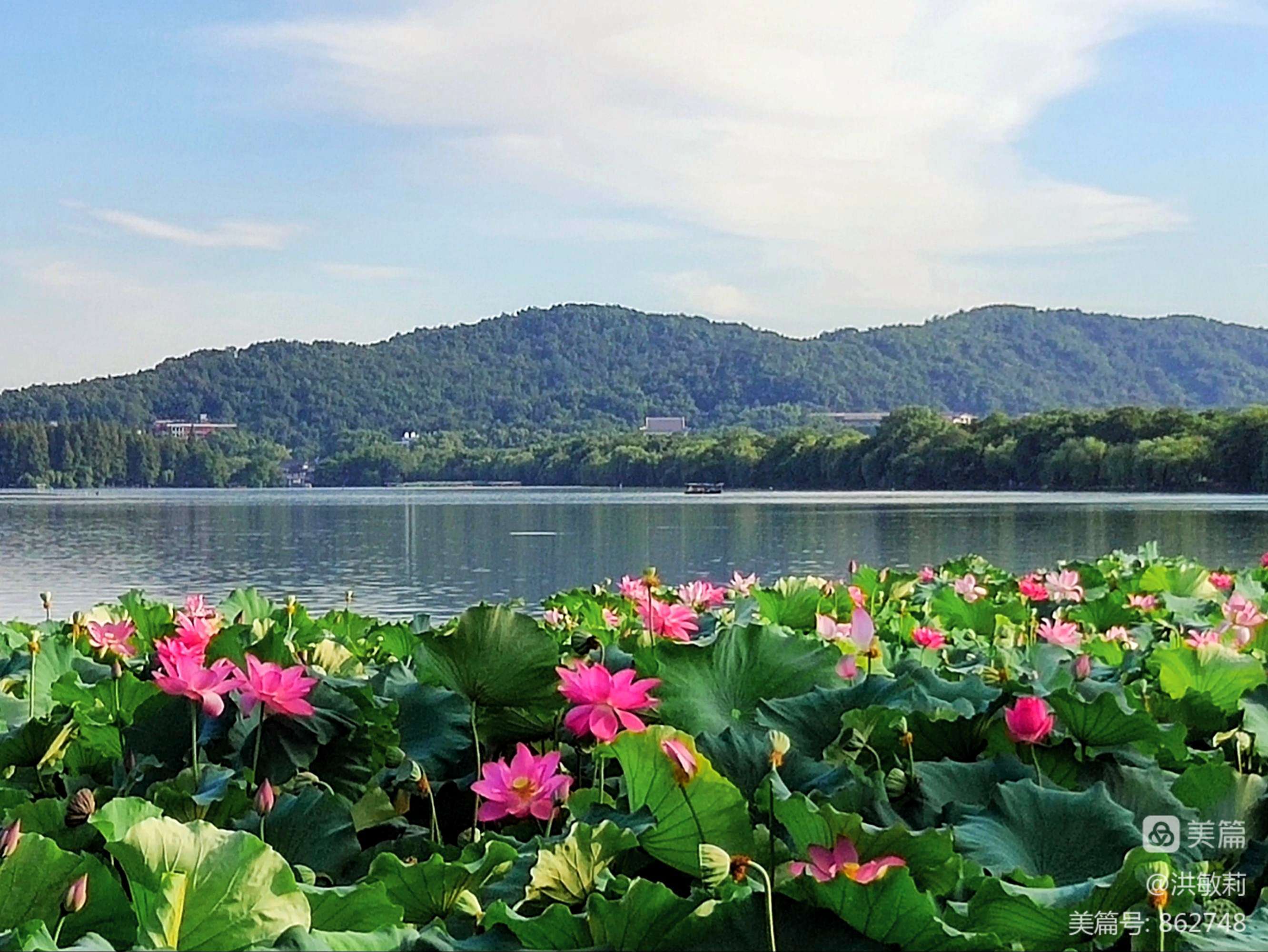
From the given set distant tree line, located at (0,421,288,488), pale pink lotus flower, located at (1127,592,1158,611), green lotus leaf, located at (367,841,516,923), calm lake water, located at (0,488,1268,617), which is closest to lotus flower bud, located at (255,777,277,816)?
green lotus leaf, located at (367,841,516,923)

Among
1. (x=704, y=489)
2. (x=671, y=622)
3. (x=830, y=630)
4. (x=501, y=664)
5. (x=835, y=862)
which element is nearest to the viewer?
(x=835, y=862)

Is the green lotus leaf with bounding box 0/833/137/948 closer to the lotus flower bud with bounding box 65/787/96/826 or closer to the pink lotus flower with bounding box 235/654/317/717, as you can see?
the lotus flower bud with bounding box 65/787/96/826

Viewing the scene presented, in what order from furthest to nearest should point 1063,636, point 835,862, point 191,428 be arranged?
point 191,428 < point 1063,636 < point 835,862

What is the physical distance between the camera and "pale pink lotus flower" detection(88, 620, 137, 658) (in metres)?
3.08

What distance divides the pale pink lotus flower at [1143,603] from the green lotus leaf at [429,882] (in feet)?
10.9

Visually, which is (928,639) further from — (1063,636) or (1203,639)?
(1203,639)

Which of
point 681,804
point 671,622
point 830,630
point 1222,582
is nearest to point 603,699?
point 681,804

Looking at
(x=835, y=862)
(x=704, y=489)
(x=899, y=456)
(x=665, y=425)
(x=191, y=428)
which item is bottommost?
(x=704, y=489)

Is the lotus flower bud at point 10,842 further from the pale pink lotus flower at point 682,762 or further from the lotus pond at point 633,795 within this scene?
the pale pink lotus flower at point 682,762

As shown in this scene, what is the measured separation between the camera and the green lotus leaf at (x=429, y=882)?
1.50 meters

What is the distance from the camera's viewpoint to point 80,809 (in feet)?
5.61

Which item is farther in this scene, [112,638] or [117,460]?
[117,460]

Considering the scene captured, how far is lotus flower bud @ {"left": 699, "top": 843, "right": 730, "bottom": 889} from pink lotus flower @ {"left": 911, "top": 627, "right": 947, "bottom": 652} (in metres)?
2.14

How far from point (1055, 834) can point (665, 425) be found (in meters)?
145
